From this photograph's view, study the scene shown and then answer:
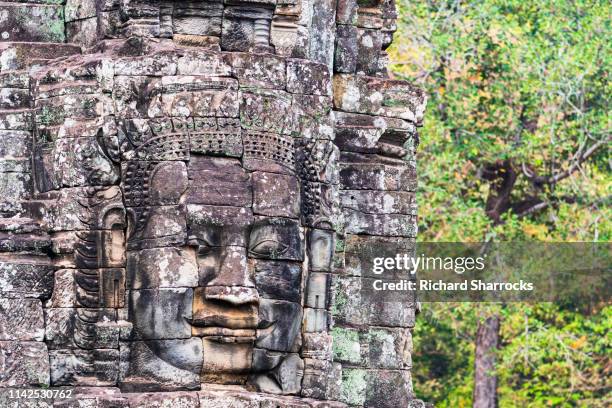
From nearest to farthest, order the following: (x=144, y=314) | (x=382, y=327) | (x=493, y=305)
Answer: (x=144, y=314), (x=382, y=327), (x=493, y=305)

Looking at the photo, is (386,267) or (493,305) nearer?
(386,267)

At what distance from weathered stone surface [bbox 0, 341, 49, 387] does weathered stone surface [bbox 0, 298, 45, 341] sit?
102 mm

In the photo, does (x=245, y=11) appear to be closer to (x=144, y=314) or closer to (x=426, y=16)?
(x=144, y=314)

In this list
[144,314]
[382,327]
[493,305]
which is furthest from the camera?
[493,305]

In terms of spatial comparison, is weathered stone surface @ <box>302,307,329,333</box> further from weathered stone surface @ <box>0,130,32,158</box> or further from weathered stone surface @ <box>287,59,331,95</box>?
weathered stone surface @ <box>0,130,32,158</box>

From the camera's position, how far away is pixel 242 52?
798 inches

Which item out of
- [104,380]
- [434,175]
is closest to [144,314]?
[104,380]

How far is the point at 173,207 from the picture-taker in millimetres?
19781

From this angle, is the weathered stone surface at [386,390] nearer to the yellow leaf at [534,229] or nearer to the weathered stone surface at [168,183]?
the weathered stone surface at [168,183]

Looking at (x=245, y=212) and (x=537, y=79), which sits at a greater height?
(x=537, y=79)

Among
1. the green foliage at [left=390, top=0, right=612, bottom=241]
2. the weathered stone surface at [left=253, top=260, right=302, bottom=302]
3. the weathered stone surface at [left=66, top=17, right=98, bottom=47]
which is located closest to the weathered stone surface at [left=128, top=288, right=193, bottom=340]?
the weathered stone surface at [left=253, top=260, right=302, bottom=302]

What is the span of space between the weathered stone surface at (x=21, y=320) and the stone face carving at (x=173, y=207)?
0.02 m

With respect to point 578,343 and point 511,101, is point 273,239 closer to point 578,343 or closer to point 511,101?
point 511,101

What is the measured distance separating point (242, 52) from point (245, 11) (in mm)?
376
